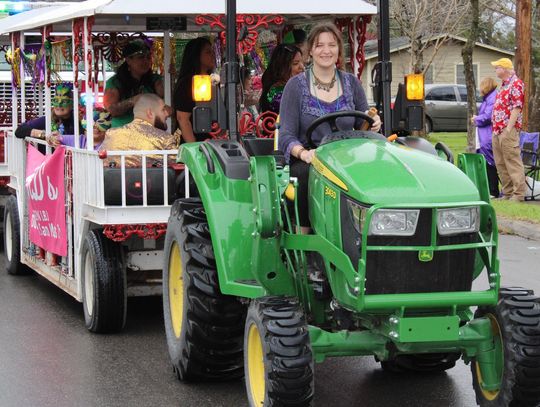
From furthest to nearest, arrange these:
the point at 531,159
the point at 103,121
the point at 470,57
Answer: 1. the point at 470,57
2. the point at 531,159
3. the point at 103,121

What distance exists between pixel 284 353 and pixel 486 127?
12.7 meters

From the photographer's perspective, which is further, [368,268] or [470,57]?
[470,57]

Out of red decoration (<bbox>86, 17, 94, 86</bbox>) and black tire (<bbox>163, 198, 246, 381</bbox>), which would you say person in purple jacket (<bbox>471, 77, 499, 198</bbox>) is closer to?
red decoration (<bbox>86, 17, 94, 86</bbox>)

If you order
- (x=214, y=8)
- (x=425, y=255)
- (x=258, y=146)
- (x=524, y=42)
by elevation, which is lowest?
(x=425, y=255)

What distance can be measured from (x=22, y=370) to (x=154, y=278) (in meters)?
1.68

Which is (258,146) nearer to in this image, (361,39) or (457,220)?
(361,39)

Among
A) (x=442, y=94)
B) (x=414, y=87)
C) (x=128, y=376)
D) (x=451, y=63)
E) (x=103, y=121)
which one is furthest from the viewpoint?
(x=451, y=63)

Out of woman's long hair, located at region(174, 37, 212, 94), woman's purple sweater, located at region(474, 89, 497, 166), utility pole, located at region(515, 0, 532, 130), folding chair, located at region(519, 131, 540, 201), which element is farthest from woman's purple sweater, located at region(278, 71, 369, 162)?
utility pole, located at region(515, 0, 532, 130)

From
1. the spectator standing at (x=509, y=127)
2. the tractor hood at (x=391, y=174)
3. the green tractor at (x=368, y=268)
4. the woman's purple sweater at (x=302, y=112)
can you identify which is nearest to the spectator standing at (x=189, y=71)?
the green tractor at (x=368, y=268)

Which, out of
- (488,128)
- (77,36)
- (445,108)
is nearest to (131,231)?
(77,36)

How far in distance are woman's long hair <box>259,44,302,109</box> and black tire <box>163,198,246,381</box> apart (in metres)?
2.52

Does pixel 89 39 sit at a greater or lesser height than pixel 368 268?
greater

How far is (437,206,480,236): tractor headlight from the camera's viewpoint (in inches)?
225

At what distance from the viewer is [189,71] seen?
10078 mm
